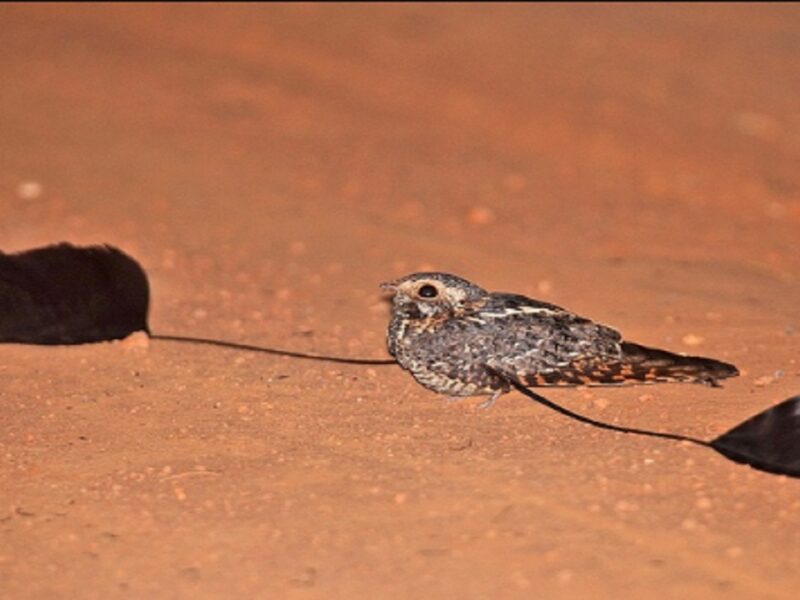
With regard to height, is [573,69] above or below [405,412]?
above

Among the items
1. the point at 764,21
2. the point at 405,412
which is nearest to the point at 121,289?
the point at 405,412

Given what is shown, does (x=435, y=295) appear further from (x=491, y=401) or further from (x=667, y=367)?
(x=667, y=367)

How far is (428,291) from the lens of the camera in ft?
17.6

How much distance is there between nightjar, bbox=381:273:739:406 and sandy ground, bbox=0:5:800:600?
4.6 inches

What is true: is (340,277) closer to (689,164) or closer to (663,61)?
(689,164)

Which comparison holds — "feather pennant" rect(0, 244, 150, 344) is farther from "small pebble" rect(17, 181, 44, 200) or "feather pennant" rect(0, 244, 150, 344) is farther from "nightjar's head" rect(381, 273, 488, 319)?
"small pebble" rect(17, 181, 44, 200)

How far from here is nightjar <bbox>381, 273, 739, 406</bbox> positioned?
16.8 ft

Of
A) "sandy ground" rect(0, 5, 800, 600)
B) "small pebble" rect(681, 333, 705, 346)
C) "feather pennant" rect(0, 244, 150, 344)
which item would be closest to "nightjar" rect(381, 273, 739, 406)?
"sandy ground" rect(0, 5, 800, 600)

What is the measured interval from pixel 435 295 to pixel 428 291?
0.11ft

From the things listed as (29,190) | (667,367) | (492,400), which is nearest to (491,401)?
(492,400)

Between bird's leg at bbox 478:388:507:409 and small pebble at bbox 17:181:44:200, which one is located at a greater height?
small pebble at bbox 17:181:44:200

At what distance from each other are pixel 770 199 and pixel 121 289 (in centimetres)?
474

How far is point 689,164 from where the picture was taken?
9.70 metres

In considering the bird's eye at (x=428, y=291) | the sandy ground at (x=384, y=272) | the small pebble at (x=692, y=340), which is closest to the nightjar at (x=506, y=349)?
the bird's eye at (x=428, y=291)
